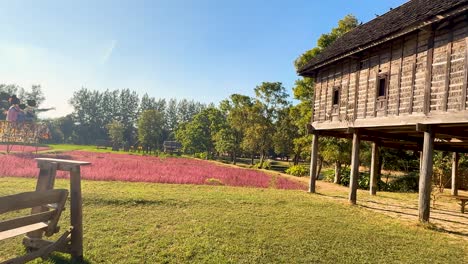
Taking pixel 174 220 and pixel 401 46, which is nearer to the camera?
pixel 174 220

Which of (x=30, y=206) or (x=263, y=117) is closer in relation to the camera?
(x=30, y=206)

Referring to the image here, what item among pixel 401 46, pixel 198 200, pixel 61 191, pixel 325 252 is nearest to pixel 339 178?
pixel 401 46

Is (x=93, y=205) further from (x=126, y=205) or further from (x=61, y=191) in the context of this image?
(x=61, y=191)

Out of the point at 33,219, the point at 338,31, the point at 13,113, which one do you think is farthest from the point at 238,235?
the point at 13,113

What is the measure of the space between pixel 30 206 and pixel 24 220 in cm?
23

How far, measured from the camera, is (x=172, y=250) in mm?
5969

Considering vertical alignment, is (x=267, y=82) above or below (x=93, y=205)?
above

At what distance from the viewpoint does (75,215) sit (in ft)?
17.5

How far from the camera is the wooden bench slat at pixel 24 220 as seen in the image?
417cm

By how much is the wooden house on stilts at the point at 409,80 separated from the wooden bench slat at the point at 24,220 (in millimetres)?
10305

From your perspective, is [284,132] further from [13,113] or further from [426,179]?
[426,179]

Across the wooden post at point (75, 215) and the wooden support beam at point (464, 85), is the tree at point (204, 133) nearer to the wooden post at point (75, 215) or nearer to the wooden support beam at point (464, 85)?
the wooden support beam at point (464, 85)

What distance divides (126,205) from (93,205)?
96 centimetres

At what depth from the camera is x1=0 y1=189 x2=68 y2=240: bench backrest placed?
13.6 ft
